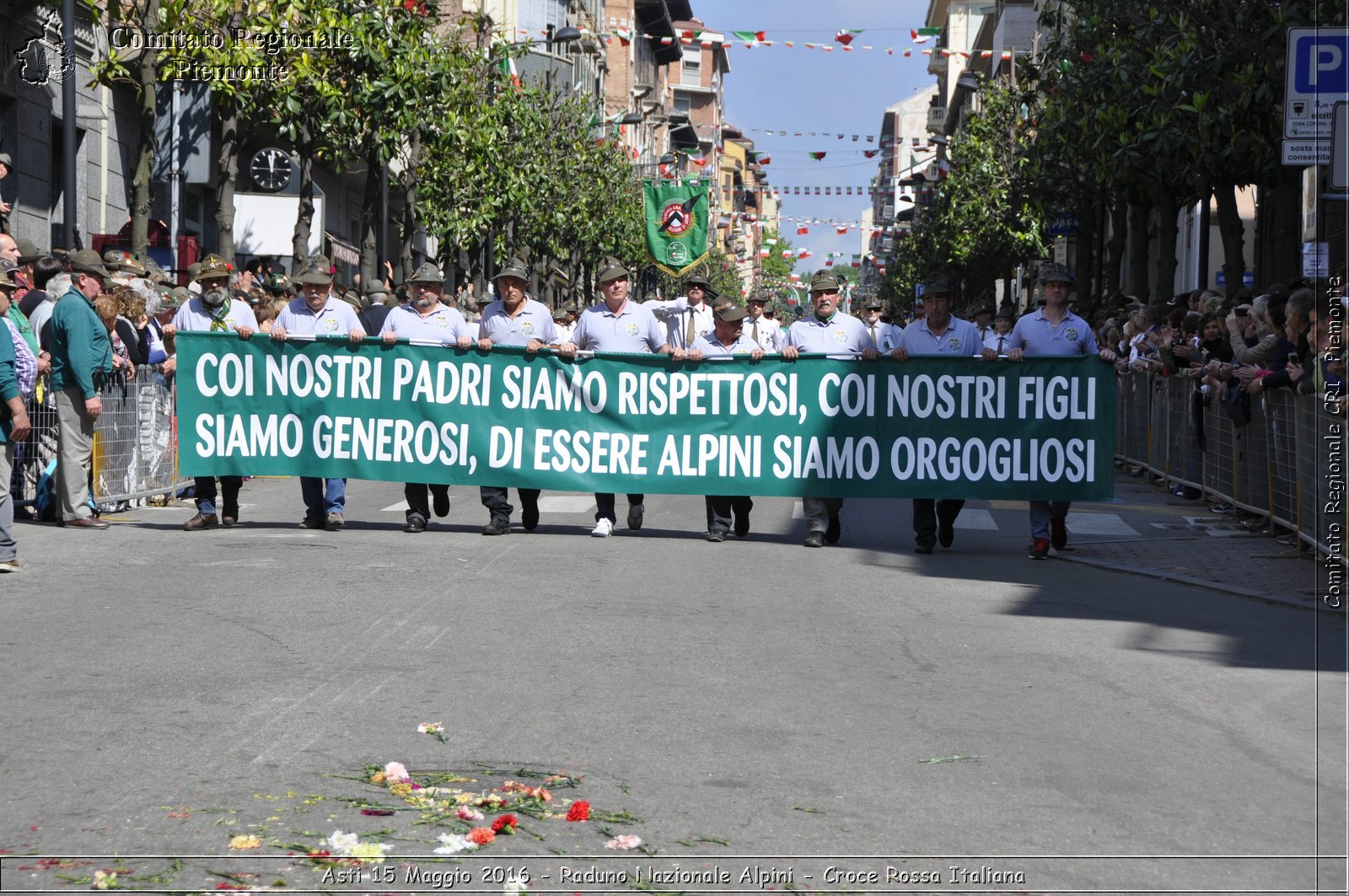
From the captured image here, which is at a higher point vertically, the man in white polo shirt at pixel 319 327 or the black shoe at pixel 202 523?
the man in white polo shirt at pixel 319 327

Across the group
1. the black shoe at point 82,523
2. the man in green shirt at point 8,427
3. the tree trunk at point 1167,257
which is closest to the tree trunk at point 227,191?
the black shoe at point 82,523

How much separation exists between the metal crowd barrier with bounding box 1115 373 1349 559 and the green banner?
14.6 metres

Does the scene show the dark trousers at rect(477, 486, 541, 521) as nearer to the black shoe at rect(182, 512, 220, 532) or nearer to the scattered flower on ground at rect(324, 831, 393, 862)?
the black shoe at rect(182, 512, 220, 532)

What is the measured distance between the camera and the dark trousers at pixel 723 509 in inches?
554

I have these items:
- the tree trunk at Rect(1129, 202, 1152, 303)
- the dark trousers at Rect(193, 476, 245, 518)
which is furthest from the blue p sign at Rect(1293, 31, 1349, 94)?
the tree trunk at Rect(1129, 202, 1152, 303)

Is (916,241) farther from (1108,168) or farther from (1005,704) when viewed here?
(1005,704)

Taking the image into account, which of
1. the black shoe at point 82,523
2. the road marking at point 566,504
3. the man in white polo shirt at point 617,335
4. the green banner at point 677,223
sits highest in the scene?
the green banner at point 677,223

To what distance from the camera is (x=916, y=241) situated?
85750mm

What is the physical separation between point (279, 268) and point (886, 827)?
36.4 metres

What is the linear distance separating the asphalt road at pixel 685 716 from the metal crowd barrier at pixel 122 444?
116 inches

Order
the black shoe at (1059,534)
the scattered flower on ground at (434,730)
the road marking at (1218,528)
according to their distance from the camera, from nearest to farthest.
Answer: the scattered flower on ground at (434,730) → the black shoe at (1059,534) → the road marking at (1218,528)

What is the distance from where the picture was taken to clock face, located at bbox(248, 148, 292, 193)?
31672 millimetres

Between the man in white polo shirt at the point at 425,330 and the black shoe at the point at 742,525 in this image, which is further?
the black shoe at the point at 742,525

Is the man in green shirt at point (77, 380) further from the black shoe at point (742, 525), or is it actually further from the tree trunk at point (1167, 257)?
the tree trunk at point (1167, 257)
